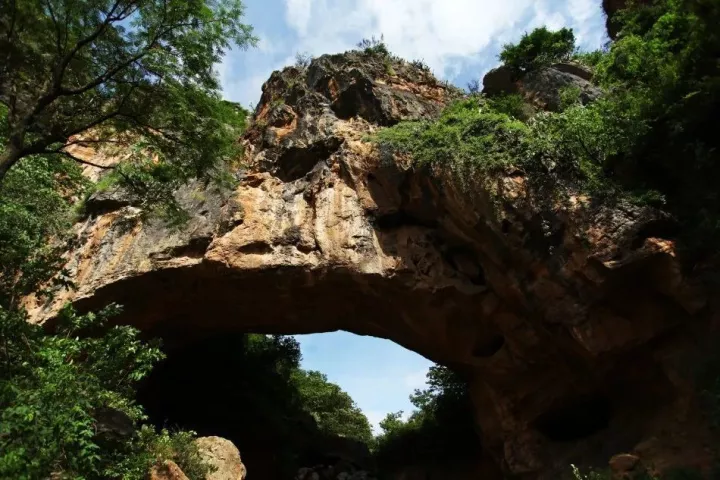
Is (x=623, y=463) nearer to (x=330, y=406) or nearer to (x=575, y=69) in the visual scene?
(x=575, y=69)

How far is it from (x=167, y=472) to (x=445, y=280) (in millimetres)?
5387

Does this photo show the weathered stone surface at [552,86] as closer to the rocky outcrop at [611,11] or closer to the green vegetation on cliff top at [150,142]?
the green vegetation on cliff top at [150,142]

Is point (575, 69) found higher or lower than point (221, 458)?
higher

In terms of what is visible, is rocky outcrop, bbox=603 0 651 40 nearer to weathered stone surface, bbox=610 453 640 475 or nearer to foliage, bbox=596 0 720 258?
foliage, bbox=596 0 720 258

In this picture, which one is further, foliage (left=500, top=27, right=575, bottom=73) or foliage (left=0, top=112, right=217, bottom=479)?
foliage (left=500, top=27, right=575, bottom=73)

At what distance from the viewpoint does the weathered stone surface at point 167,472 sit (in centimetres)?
784

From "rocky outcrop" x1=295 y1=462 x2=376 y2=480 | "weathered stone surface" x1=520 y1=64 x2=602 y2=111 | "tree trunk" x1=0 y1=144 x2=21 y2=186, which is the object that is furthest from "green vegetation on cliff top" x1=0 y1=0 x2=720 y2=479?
"rocky outcrop" x1=295 y1=462 x2=376 y2=480

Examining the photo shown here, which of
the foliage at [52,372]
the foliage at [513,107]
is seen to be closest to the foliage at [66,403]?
the foliage at [52,372]

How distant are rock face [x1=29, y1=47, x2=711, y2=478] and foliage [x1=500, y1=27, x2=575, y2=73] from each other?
416 centimetres

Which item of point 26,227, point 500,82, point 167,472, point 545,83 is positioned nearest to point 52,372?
point 26,227

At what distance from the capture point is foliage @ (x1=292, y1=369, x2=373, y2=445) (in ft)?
71.0

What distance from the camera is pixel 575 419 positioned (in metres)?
11.1

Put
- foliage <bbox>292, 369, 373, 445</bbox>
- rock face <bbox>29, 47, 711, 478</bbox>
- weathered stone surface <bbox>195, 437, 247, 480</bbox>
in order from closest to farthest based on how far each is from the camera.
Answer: rock face <bbox>29, 47, 711, 478</bbox> < weathered stone surface <bbox>195, 437, 247, 480</bbox> < foliage <bbox>292, 369, 373, 445</bbox>

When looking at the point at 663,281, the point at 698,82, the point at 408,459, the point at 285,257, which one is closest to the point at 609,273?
the point at 663,281
